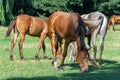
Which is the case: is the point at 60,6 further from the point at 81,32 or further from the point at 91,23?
the point at 81,32

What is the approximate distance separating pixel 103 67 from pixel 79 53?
2711 mm

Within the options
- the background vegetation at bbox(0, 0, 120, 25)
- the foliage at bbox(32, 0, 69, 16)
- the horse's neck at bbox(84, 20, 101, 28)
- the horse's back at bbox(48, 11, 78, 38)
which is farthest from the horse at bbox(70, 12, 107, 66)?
the foliage at bbox(32, 0, 69, 16)

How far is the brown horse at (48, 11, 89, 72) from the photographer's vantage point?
1242 centimetres

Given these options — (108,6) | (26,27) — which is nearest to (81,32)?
(26,27)

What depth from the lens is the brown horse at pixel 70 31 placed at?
1242 cm

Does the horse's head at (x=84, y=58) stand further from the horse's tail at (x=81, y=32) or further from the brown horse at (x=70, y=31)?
the horse's tail at (x=81, y=32)

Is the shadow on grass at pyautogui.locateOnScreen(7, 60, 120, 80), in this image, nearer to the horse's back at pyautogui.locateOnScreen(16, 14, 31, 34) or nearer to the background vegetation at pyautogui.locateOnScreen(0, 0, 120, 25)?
the horse's back at pyautogui.locateOnScreen(16, 14, 31, 34)

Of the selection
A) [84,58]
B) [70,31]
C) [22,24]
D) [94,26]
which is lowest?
[22,24]

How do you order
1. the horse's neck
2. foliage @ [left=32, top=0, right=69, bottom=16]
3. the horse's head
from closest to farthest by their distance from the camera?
the horse's head → the horse's neck → foliage @ [left=32, top=0, right=69, bottom=16]

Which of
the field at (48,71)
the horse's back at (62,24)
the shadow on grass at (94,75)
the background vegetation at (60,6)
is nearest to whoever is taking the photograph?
the shadow on grass at (94,75)

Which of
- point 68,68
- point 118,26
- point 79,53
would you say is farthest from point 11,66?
point 118,26

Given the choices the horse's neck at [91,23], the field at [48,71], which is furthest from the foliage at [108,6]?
the horse's neck at [91,23]

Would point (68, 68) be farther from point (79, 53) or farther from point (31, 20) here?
point (31, 20)

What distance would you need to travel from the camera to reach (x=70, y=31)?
13250 millimetres
